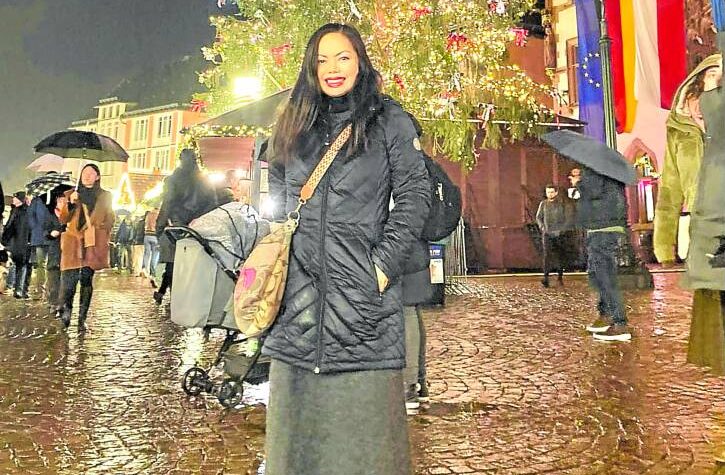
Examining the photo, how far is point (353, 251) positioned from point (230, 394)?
2648 millimetres

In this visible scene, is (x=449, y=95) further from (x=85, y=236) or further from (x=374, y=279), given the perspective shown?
(x=374, y=279)

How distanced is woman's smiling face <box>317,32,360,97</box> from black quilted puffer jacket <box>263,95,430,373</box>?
11 cm

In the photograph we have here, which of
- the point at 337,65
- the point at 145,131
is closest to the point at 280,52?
the point at 337,65

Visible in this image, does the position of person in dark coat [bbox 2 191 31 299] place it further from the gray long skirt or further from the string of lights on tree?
the gray long skirt

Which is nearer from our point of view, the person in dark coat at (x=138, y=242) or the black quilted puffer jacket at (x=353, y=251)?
the black quilted puffer jacket at (x=353, y=251)

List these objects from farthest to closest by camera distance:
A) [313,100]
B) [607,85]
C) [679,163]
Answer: [607,85]
[679,163]
[313,100]

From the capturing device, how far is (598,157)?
7504 millimetres

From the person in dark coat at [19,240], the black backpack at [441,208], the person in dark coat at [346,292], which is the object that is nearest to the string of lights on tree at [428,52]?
the person in dark coat at [19,240]

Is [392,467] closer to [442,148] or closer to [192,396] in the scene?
[192,396]

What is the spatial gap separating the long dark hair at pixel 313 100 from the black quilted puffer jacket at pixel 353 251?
0.15ft

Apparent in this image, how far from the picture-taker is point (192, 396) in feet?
16.8

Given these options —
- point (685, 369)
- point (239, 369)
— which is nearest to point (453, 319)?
point (685, 369)

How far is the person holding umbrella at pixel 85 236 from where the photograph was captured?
324 inches

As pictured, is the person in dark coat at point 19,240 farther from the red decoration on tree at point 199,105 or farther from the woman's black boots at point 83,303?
the woman's black boots at point 83,303
